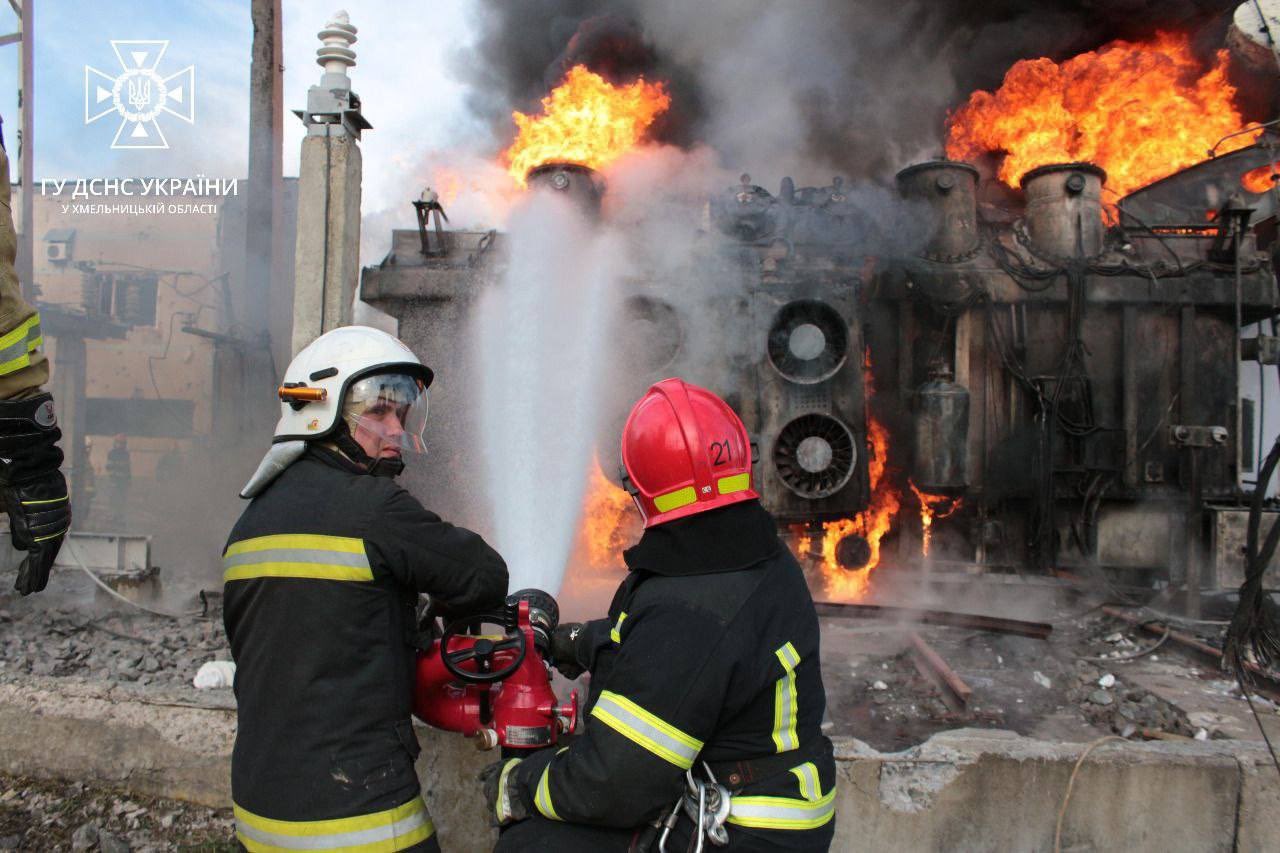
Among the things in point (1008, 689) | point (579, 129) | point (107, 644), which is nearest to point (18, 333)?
point (107, 644)

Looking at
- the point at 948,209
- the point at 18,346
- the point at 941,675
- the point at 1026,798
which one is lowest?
the point at 941,675

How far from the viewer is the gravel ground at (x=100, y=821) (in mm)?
3367

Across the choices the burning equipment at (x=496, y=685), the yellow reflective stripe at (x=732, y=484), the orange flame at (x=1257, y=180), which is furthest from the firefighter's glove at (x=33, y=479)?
the orange flame at (x=1257, y=180)

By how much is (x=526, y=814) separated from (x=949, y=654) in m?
5.77

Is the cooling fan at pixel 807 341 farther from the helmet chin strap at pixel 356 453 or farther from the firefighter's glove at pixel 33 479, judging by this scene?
the firefighter's glove at pixel 33 479

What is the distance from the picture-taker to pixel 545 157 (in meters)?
10.8

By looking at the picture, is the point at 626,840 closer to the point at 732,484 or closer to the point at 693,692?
the point at 693,692

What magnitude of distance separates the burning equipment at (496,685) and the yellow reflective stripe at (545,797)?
0.31 m

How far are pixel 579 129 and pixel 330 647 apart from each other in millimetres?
10075

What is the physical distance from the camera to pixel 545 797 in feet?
6.24

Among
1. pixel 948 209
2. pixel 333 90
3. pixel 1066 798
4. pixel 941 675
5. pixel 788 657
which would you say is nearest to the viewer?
pixel 788 657

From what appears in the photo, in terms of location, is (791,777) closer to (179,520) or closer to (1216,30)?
(179,520)

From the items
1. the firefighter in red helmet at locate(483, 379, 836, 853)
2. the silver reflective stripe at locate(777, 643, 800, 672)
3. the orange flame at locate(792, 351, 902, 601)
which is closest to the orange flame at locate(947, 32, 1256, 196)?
the orange flame at locate(792, 351, 902, 601)

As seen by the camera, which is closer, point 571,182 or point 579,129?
point 571,182
